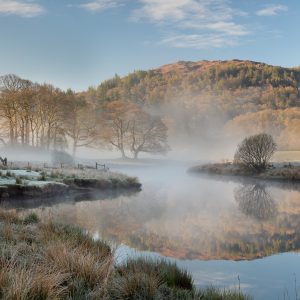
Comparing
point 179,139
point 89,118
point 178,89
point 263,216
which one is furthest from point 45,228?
point 178,89

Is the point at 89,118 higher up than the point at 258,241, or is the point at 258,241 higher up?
the point at 89,118

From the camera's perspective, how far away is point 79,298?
5.04 meters

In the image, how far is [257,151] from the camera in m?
43.5

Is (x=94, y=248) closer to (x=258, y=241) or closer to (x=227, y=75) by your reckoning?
(x=258, y=241)

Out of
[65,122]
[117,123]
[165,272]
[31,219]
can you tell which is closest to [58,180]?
[31,219]

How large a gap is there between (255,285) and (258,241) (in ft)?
14.7

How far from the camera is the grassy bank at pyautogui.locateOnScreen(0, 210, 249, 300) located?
4879mm

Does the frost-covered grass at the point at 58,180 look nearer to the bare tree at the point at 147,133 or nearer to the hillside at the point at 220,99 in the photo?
the bare tree at the point at 147,133

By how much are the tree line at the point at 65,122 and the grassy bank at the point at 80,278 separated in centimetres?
4317

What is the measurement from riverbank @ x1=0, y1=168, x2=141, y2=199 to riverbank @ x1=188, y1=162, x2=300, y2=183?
16.6m

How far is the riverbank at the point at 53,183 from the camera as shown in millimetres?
20859

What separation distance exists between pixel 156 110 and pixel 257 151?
8723cm

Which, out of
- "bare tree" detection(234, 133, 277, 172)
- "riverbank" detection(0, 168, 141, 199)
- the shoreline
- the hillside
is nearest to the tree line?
the shoreline

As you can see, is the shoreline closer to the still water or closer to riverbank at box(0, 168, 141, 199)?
riverbank at box(0, 168, 141, 199)
